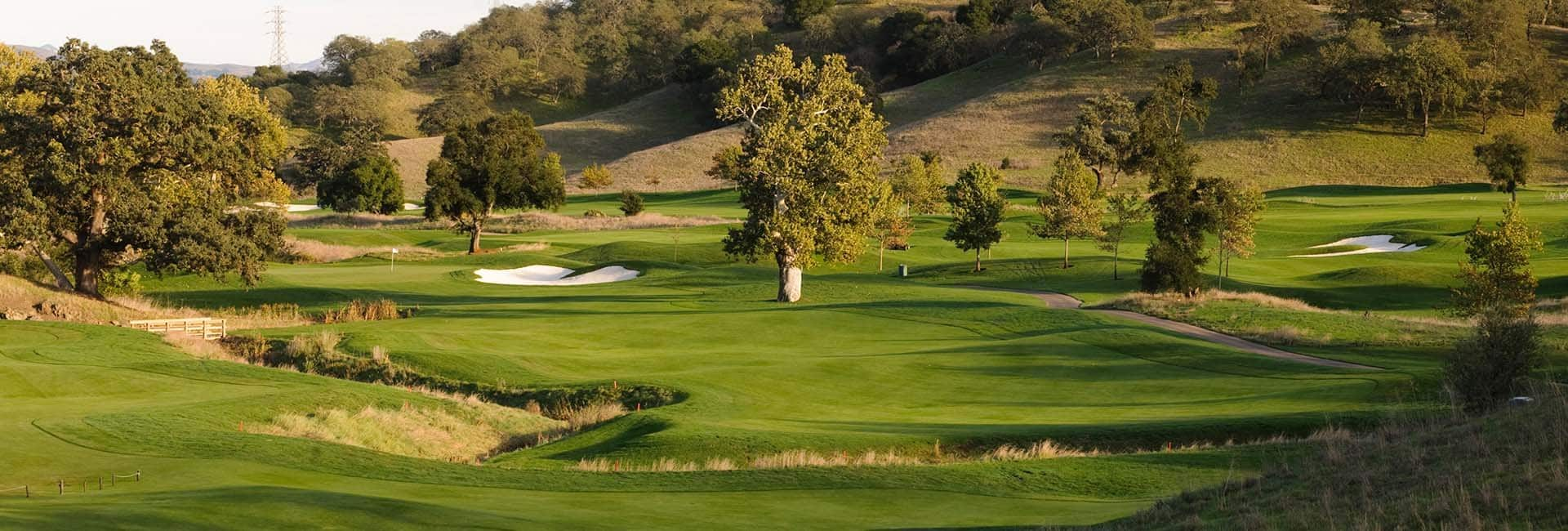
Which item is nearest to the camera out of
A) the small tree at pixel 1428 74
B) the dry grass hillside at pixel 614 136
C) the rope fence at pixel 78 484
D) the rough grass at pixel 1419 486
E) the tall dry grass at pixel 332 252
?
the rough grass at pixel 1419 486

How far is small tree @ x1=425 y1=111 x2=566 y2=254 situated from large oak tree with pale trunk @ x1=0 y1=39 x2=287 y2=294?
27140mm

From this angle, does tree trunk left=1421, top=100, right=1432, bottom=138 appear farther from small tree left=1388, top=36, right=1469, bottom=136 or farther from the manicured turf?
the manicured turf

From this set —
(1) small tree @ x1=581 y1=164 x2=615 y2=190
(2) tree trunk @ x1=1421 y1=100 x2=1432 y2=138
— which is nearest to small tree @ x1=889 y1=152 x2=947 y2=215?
(1) small tree @ x1=581 y1=164 x2=615 y2=190

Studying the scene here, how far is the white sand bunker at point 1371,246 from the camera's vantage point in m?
67.1

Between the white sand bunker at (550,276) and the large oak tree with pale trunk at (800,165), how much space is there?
11.4 m

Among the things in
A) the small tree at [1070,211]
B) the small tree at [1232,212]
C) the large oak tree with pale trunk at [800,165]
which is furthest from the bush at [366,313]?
the small tree at [1232,212]

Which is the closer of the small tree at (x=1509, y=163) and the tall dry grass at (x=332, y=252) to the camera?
the tall dry grass at (x=332, y=252)

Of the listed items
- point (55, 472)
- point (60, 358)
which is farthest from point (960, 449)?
point (60, 358)

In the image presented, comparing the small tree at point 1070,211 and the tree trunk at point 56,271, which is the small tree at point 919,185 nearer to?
the small tree at point 1070,211

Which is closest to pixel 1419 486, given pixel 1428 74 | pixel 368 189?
pixel 368 189

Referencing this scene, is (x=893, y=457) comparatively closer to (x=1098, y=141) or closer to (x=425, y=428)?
(x=425, y=428)

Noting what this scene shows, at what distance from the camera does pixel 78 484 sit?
17.2 m

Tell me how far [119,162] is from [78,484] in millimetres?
28309

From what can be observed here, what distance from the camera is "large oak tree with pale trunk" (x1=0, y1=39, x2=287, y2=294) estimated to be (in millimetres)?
41688
